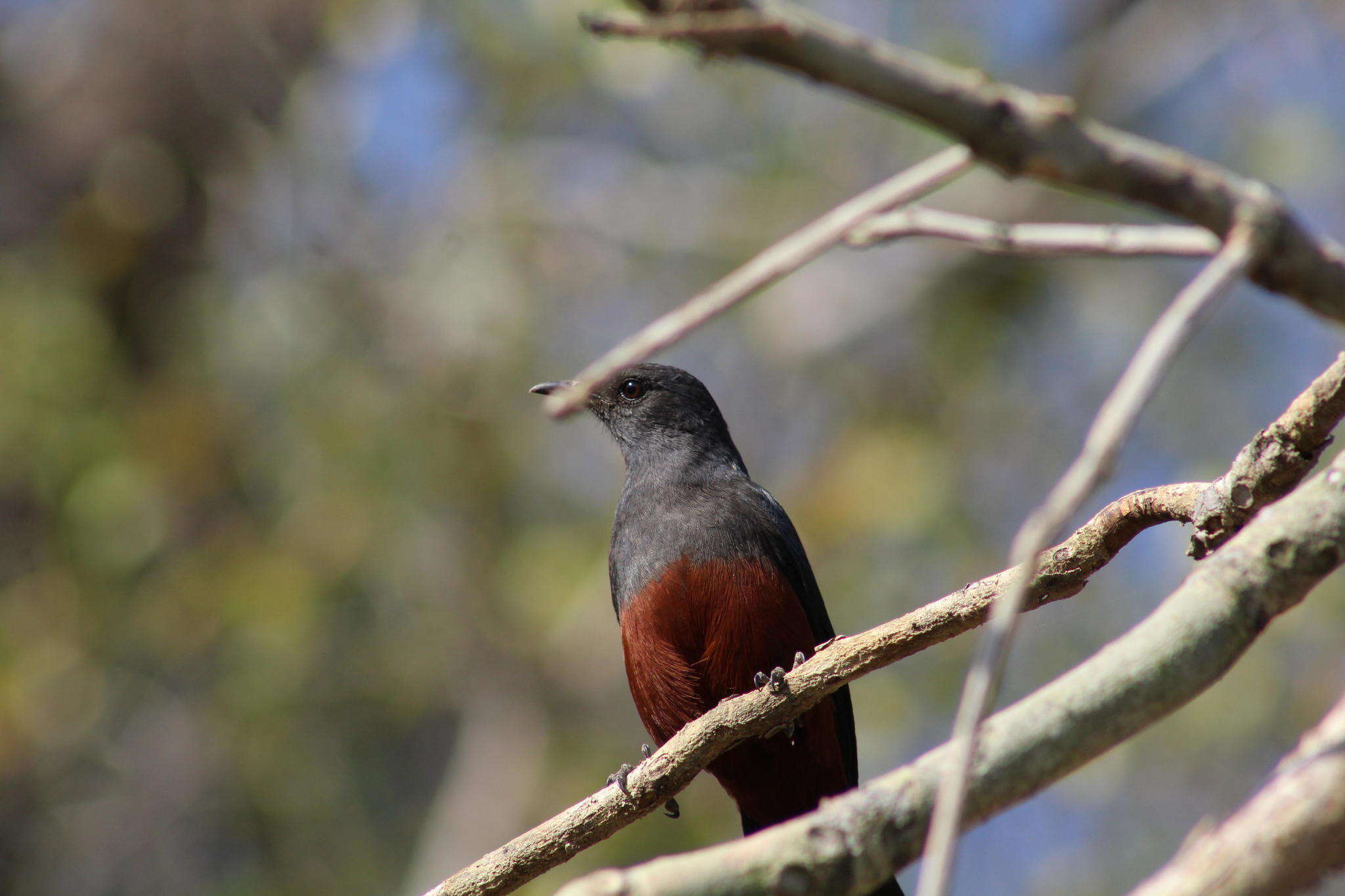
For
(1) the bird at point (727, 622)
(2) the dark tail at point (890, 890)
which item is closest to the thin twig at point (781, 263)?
(1) the bird at point (727, 622)

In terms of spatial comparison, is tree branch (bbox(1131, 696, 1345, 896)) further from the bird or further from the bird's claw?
the bird

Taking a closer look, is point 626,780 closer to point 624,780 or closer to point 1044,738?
point 624,780

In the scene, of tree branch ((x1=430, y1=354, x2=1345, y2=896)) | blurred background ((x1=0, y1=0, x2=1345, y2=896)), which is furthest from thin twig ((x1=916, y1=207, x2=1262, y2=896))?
blurred background ((x1=0, y1=0, x2=1345, y2=896))

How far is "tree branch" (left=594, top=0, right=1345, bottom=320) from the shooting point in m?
1.37

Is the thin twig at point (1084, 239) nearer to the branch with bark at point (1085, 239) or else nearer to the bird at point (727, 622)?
the branch with bark at point (1085, 239)

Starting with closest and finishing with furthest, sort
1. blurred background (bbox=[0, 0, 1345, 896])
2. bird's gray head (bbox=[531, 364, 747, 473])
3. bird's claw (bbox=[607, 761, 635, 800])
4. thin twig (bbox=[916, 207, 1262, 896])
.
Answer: thin twig (bbox=[916, 207, 1262, 896]), bird's claw (bbox=[607, 761, 635, 800]), bird's gray head (bbox=[531, 364, 747, 473]), blurred background (bbox=[0, 0, 1345, 896])

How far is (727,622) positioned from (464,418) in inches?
197

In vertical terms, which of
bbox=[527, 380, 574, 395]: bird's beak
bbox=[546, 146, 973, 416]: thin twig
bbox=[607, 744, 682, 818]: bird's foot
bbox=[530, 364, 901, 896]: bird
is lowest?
bbox=[607, 744, 682, 818]: bird's foot

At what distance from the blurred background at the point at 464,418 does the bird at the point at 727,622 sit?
132 inches

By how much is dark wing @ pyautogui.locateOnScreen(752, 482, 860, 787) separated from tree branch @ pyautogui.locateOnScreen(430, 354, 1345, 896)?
59.3 inches

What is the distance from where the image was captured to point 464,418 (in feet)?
30.3

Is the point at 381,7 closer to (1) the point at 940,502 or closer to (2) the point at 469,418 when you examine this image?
(2) the point at 469,418

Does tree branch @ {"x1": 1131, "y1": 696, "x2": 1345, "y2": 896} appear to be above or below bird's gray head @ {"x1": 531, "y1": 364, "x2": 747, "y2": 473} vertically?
below

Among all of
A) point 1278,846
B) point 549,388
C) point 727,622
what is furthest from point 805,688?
point 549,388
